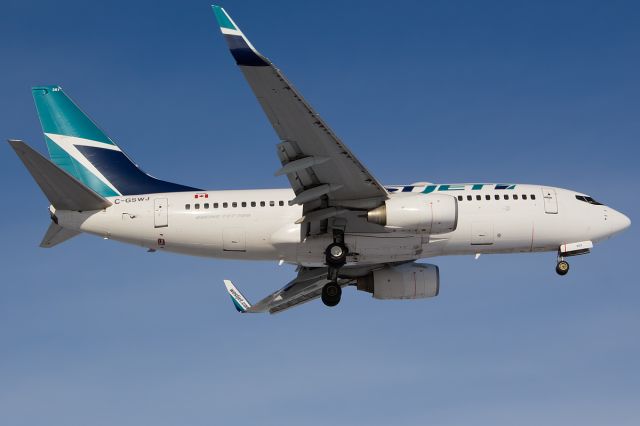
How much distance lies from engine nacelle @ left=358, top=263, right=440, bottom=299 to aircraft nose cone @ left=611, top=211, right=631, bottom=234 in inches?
342

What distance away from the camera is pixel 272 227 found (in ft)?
140

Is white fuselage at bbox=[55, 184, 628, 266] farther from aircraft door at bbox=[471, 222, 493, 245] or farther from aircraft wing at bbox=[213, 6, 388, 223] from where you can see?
aircraft wing at bbox=[213, 6, 388, 223]

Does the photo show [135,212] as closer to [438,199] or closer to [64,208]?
[64,208]

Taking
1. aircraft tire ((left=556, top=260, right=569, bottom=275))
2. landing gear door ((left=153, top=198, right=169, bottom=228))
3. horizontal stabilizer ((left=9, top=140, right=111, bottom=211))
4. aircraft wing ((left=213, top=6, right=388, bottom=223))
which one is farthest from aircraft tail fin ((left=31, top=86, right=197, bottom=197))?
aircraft tire ((left=556, top=260, right=569, bottom=275))

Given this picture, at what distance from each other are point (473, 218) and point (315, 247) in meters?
7.23

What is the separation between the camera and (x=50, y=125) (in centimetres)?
4600

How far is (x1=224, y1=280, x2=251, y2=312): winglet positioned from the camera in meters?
52.3

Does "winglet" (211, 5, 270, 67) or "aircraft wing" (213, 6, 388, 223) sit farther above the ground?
"winglet" (211, 5, 270, 67)

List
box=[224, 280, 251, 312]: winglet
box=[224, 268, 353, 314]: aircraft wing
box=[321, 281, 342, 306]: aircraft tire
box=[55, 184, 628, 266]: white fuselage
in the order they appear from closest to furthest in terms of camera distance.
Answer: box=[55, 184, 628, 266]: white fuselage
box=[321, 281, 342, 306]: aircraft tire
box=[224, 268, 353, 314]: aircraft wing
box=[224, 280, 251, 312]: winglet

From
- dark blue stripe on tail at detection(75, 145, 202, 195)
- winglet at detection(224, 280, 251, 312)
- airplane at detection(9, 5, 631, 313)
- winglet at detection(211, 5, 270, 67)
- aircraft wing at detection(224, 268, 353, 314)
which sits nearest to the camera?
winglet at detection(211, 5, 270, 67)

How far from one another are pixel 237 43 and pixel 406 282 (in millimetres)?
17560

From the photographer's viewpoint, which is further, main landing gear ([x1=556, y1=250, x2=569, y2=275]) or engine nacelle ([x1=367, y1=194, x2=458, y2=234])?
main landing gear ([x1=556, y1=250, x2=569, y2=275])

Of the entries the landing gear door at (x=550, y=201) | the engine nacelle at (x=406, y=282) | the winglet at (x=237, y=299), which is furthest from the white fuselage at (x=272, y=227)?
the winglet at (x=237, y=299)

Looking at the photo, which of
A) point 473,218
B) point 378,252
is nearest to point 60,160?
point 378,252
